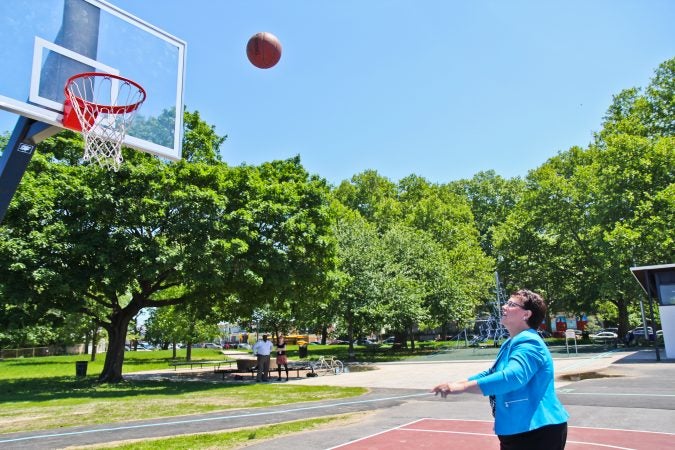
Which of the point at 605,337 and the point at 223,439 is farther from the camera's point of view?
the point at 605,337

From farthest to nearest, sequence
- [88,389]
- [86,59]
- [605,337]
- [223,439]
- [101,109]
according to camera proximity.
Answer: [605,337]
[88,389]
[101,109]
[86,59]
[223,439]

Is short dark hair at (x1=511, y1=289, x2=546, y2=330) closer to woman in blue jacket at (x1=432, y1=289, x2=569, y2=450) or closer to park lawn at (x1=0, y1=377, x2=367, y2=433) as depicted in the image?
woman in blue jacket at (x1=432, y1=289, x2=569, y2=450)

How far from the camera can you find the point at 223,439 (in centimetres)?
880

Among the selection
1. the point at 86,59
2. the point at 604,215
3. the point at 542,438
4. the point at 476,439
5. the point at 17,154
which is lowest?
the point at 476,439

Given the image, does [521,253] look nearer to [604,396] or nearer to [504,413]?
[604,396]

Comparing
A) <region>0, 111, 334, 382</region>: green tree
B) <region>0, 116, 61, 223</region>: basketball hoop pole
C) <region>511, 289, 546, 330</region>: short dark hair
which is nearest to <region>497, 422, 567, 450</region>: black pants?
<region>511, 289, 546, 330</region>: short dark hair

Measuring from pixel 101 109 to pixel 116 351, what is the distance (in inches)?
604

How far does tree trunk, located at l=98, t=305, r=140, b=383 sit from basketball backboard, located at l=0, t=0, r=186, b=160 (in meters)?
14.0

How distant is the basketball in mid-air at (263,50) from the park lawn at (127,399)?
29.0 ft

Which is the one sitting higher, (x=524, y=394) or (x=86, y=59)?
(x=86, y=59)

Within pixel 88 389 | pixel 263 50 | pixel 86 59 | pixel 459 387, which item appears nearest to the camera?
pixel 459 387

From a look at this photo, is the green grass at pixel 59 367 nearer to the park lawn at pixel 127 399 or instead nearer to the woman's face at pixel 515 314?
the park lawn at pixel 127 399

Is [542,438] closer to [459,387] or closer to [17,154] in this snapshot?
[459,387]

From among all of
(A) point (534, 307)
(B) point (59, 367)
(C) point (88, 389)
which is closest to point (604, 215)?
(C) point (88, 389)
